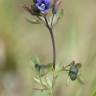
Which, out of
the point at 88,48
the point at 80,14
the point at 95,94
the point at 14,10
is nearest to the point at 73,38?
the point at 88,48

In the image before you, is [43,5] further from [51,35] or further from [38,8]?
A: [51,35]

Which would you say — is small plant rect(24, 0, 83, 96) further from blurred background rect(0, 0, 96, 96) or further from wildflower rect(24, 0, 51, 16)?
blurred background rect(0, 0, 96, 96)

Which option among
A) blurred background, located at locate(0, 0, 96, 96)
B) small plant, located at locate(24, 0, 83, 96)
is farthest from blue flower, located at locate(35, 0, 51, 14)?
blurred background, located at locate(0, 0, 96, 96)

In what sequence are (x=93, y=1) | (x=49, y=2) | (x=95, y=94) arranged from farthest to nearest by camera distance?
(x=93, y=1) < (x=95, y=94) < (x=49, y=2)

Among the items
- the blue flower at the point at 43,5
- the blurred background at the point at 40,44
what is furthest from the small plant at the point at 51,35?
the blurred background at the point at 40,44

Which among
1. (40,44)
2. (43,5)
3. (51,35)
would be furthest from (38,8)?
(40,44)

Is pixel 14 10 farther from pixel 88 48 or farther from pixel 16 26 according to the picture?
pixel 88 48

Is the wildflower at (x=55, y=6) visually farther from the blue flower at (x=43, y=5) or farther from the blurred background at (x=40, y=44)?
the blurred background at (x=40, y=44)
